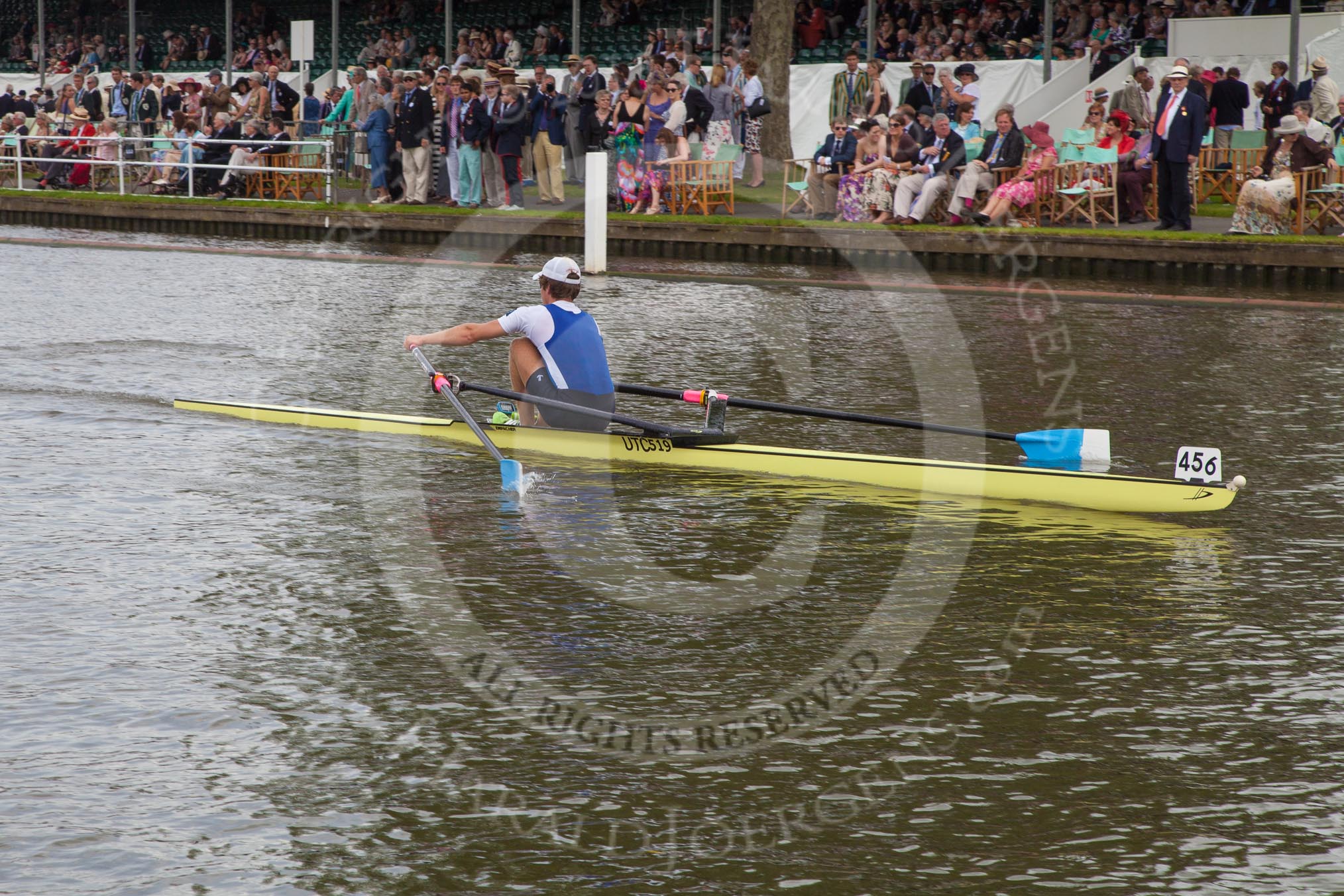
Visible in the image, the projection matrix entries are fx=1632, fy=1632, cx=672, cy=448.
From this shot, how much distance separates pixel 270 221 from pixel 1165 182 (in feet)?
42.5

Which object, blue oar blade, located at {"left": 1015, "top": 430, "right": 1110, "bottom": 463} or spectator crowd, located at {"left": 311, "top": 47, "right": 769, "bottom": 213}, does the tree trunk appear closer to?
spectator crowd, located at {"left": 311, "top": 47, "right": 769, "bottom": 213}

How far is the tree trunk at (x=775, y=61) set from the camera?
2631 cm

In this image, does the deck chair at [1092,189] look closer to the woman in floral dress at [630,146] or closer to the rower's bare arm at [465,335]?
the woman in floral dress at [630,146]

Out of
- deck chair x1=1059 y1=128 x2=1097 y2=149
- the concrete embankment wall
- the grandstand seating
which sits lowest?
the concrete embankment wall

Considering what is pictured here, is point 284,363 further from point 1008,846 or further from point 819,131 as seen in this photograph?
point 819,131

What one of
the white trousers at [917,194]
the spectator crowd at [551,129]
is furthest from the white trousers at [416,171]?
the white trousers at [917,194]

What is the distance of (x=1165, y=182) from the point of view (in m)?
19.2

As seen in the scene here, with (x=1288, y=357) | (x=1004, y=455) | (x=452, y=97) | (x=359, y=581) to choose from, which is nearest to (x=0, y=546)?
(x=359, y=581)

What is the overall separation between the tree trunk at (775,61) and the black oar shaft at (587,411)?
17925 mm

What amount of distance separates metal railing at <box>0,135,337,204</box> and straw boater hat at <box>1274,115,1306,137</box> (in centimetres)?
1359

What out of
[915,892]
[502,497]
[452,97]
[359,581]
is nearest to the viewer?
[915,892]

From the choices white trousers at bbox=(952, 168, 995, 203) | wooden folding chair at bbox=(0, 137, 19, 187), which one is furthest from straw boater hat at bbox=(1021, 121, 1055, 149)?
wooden folding chair at bbox=(0, 137, 19, 187)

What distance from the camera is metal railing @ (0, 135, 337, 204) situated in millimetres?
25641

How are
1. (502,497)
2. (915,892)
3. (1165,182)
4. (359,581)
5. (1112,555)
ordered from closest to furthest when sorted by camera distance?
1. (915,892)
2. (359,581)
3. (1112,555)
4. (502,497)
5. (1165,182)
